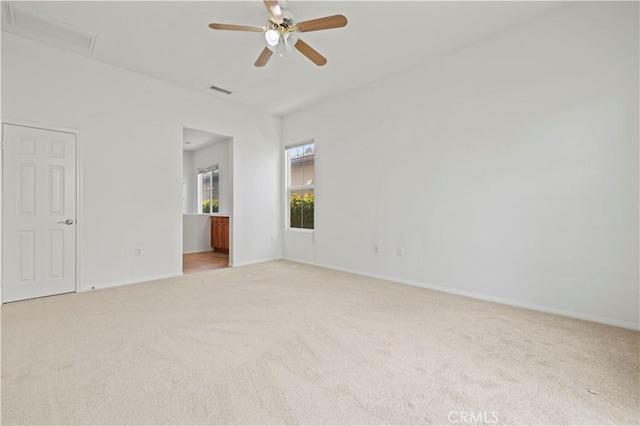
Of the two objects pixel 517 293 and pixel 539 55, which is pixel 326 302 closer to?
pixel 517 293

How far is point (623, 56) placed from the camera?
8.23 feet

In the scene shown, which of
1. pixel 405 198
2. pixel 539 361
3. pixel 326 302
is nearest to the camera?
pixel 539 361

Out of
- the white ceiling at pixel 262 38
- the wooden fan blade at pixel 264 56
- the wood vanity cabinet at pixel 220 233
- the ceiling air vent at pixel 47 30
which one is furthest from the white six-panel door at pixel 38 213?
the wood vanity cabinet at pixel 220 233

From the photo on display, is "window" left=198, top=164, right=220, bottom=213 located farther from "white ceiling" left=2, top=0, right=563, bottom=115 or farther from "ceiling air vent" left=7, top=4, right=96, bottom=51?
"ceiling air vent" left=7, top=4, right=96, bottom=51

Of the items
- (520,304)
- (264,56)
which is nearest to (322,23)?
(264,56)

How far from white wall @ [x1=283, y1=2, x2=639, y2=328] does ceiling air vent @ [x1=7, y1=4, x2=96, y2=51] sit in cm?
355

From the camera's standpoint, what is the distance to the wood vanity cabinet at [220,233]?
283 inches

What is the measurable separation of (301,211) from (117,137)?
10.3 ft

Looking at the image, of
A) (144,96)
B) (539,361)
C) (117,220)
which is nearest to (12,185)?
(117,220)

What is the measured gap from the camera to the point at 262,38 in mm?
3246

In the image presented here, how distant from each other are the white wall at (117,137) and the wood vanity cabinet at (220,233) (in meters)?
2.67

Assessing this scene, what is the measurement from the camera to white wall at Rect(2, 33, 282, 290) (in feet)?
10.9

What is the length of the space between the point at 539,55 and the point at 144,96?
16.0 ft

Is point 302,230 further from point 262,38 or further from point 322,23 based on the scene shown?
point 322,23
